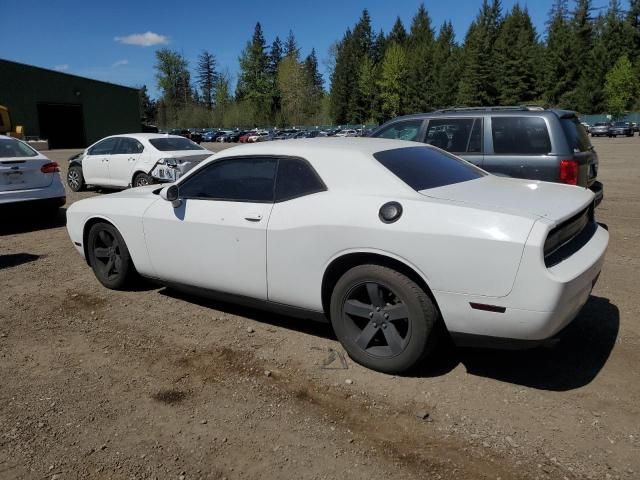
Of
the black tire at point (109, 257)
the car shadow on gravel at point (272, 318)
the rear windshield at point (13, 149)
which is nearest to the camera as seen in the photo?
the car shadow on gravel at point (272, 318)

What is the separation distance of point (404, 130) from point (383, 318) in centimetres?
492

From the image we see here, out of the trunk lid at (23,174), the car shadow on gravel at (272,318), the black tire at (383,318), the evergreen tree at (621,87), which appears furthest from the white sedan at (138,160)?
the evergreen tree at (621,87)

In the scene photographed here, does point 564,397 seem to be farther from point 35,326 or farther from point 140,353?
point 35,326

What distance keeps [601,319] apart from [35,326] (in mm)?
4833

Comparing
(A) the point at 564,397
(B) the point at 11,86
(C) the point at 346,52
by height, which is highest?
(C) the point at 346,52

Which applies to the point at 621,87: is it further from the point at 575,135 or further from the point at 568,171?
the point at 568,171

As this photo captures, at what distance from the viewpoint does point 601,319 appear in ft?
14.4

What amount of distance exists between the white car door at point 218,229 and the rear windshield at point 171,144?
706 cm

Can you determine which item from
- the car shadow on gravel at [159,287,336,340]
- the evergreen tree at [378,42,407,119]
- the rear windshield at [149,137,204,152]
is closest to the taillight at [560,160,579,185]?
the car shadow on gravel at [159,287,336,340]

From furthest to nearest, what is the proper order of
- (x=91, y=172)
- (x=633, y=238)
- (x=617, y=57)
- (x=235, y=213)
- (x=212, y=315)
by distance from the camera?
(x=617, y=57) < (x=91, y=172) < (x=633, y=238) < (x=212, y=315) < (x=235, y=213)

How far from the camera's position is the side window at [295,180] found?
12.5 feet

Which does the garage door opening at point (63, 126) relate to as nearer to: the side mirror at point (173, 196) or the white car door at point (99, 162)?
the white car door at point (99, 162)

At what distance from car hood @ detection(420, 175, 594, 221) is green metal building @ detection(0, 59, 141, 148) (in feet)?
151

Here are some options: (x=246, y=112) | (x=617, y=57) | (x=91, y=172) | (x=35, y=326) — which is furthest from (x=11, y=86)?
(x=617, y=57)
